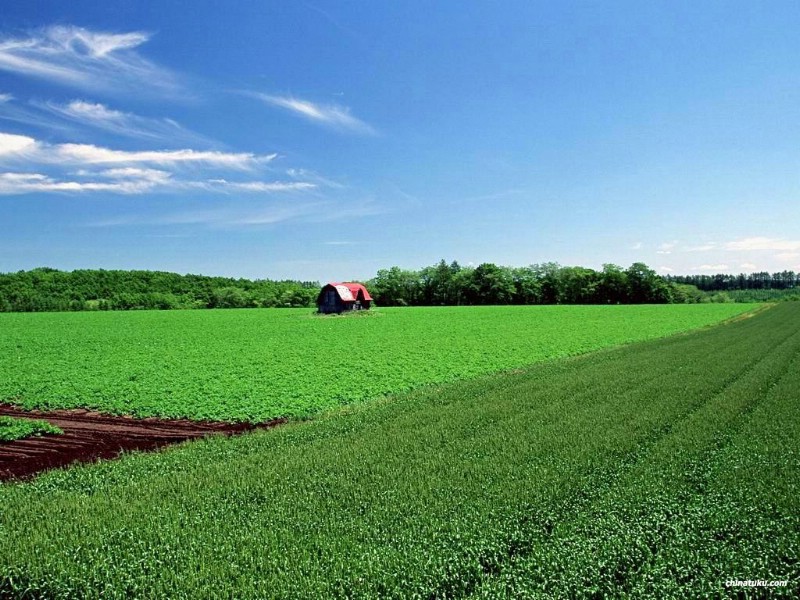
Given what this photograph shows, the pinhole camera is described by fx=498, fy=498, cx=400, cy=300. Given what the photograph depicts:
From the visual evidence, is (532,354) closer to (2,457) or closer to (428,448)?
(428,448)

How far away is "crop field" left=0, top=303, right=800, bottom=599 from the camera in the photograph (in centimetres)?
622

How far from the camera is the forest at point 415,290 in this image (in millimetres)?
123188

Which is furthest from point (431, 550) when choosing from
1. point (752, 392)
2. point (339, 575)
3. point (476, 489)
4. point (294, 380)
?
point (294, 380)

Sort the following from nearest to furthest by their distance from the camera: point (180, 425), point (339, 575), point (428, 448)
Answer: point (339, 575), point (428, 448), point (180, 425)

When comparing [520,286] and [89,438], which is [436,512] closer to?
[89,438]

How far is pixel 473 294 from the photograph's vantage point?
131 meters

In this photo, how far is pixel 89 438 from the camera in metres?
14.8

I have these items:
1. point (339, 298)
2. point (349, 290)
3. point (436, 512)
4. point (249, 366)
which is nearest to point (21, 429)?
point (249, 366)

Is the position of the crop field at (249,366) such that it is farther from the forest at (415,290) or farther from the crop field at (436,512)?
the forest at (415,290)

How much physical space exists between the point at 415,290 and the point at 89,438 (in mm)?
122997

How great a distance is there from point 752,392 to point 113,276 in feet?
526

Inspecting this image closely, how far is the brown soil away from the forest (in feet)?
379

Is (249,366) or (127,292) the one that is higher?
(127,292)

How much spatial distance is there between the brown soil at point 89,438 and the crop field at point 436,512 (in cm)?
170
